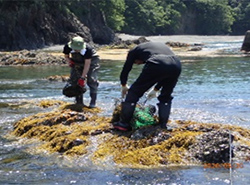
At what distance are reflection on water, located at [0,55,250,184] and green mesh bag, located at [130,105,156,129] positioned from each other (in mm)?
1166

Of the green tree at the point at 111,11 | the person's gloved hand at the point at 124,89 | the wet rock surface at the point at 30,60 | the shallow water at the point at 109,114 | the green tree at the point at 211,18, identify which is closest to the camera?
the shallow water at the point at 109,114

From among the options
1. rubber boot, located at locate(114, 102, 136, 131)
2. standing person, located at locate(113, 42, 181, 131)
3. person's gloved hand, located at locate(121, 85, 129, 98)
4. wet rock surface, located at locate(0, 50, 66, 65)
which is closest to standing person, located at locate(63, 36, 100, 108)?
person's gloved hand, located at locate(121, 85, 129, 98)

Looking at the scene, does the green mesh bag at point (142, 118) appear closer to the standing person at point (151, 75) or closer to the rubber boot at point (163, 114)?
the standing person at point (151, 75)

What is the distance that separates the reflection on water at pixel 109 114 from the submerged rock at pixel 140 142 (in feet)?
0.79

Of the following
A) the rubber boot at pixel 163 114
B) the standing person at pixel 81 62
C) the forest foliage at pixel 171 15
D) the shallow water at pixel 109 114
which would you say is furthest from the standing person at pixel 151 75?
the forest foliage at pixel 171 15

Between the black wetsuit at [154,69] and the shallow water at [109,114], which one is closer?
the shallow water at [109,114]

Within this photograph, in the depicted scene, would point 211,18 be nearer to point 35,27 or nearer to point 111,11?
point 111,11

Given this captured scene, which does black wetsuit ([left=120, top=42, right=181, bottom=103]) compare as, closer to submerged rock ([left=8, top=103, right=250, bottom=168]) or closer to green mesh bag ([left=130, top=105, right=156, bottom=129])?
green mesh bag ([left=130, top=105, right=156, bottom=129])

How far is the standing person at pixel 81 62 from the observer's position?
912 cm

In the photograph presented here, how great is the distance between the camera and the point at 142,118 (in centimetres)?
725

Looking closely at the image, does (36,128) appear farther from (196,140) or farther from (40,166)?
(196,140)

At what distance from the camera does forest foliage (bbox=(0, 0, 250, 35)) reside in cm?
7231

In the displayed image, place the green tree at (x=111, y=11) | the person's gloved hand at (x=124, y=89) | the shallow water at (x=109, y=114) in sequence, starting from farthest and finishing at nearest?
1. the green tree at (x=111, y=11)
2. the person's gloved hand at (x=124, y=89)
3. the shallow water at (x=109, y=114)

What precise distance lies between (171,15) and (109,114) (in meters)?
103
